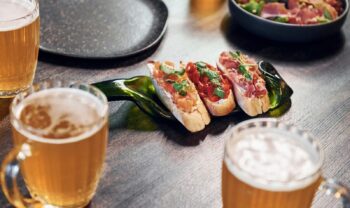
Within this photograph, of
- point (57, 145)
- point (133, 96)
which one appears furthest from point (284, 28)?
point (57, 145)

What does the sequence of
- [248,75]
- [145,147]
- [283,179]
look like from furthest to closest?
[248,75], [145,147], [283,179]

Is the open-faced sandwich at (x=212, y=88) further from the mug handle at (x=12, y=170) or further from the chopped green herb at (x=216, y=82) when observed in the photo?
the mug handle at (x=12, y=170)

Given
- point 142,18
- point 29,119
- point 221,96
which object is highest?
point 29,119

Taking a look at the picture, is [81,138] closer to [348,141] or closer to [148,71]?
[148,71]

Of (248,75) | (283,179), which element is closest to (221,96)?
(248,75)

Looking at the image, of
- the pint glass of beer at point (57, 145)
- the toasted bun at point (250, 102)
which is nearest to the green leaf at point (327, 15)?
the toasted bun at point (250, 102)

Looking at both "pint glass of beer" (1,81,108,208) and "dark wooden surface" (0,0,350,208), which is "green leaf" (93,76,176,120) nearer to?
"dark wooden surface" (0,0,350,208)
